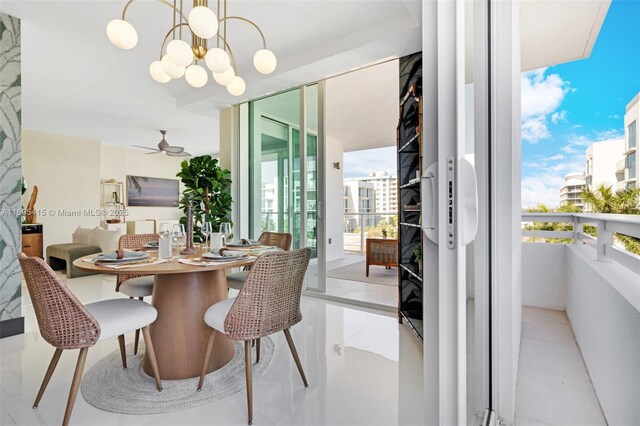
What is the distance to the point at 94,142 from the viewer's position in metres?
6.85

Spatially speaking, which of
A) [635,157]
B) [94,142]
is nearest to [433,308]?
[635,157]

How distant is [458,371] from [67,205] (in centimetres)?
777

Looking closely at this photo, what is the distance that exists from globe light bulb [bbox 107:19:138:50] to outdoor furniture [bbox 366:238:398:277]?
3744mm

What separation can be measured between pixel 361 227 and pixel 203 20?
5.86m


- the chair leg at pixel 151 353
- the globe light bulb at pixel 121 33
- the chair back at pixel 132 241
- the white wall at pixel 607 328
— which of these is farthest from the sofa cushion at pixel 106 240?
the white wall at pixel 607 328

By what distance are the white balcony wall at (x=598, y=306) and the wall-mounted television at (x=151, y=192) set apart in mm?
8815

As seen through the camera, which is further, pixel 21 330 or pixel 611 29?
pixel 21 330

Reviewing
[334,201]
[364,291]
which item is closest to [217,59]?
[364,291]

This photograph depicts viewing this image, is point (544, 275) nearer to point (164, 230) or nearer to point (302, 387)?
point (302, 387)

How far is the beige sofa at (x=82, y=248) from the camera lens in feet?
15.5

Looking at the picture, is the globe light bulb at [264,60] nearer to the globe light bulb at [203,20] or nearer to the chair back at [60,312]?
the globe light bulb at [203,20]

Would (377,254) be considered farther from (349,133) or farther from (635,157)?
(635,157)

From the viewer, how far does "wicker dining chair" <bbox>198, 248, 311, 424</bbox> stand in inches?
62.9

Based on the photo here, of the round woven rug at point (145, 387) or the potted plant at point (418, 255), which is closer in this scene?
the round woven rug at point (145, 387)
